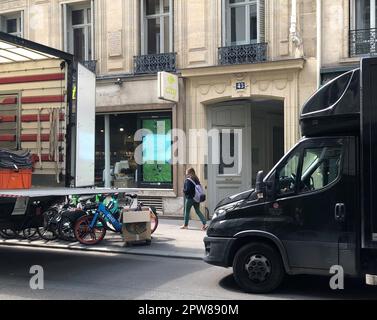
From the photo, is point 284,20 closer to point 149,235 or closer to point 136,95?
point 136,95

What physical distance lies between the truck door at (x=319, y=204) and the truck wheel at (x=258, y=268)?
0.24 m

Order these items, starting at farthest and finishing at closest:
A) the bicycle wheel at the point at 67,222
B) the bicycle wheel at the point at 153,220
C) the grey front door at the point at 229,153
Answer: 1. the grey front door at the point at 229,153
2. the bicycle wheel at the point at 153,220
3. the bicycle wheel at the point at 67,222

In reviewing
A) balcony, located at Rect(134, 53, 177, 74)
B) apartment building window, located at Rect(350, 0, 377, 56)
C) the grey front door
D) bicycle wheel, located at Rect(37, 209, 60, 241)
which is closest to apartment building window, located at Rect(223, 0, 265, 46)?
balcony, located at Rect(134, 53, 177, 74)

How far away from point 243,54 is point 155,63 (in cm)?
281

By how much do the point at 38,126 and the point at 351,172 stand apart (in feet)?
19.8

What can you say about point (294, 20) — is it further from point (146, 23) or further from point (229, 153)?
point (146, 23)

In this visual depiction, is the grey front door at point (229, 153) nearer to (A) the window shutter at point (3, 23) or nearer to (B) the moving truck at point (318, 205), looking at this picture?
(B) the moving truck at point (318, 205)

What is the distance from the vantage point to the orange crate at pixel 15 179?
8797mm

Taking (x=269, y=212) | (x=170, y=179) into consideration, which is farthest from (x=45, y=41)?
(x=269, y=212)

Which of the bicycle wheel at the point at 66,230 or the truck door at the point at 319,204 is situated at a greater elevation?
the truck door at the point at 319,204

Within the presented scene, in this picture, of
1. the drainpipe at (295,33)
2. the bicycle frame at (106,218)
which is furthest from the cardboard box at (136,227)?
the drainpipe at (295,33)

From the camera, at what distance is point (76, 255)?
9992 millimetres

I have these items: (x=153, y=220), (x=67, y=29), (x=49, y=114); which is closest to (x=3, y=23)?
(x=67, y=29)

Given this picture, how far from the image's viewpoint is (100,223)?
1097cm
